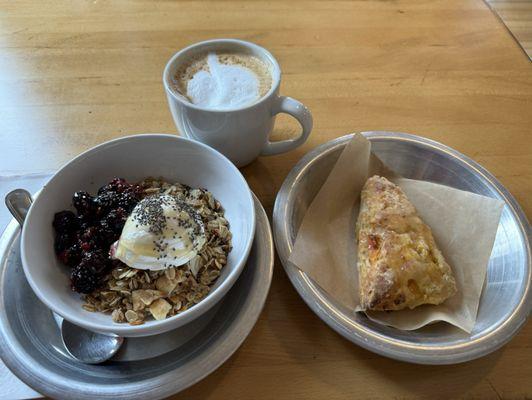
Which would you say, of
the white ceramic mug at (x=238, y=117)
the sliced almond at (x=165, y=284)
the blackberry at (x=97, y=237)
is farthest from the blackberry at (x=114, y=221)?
the white ceramic mug at (x=238, y=117)

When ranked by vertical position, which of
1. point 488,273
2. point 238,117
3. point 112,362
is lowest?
point 112,362

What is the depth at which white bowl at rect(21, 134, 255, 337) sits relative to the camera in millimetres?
609

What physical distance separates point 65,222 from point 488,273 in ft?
2.55

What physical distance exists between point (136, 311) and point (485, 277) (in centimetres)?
63

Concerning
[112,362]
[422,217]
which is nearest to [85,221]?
[112,362]

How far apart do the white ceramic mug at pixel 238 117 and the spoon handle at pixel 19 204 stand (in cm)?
32

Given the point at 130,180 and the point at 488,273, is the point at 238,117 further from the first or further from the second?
the point at 488,273

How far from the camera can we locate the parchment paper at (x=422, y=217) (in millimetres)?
723

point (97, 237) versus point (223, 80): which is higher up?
point (223, 80)

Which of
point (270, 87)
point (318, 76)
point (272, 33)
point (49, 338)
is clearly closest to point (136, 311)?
point (49, 338)

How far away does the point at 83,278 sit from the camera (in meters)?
0.66

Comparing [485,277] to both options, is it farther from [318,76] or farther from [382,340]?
[318,76]

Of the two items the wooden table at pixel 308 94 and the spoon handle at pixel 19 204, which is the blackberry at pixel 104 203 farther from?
the wooden table at pixel 308 94

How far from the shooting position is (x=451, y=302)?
29.0 inches
